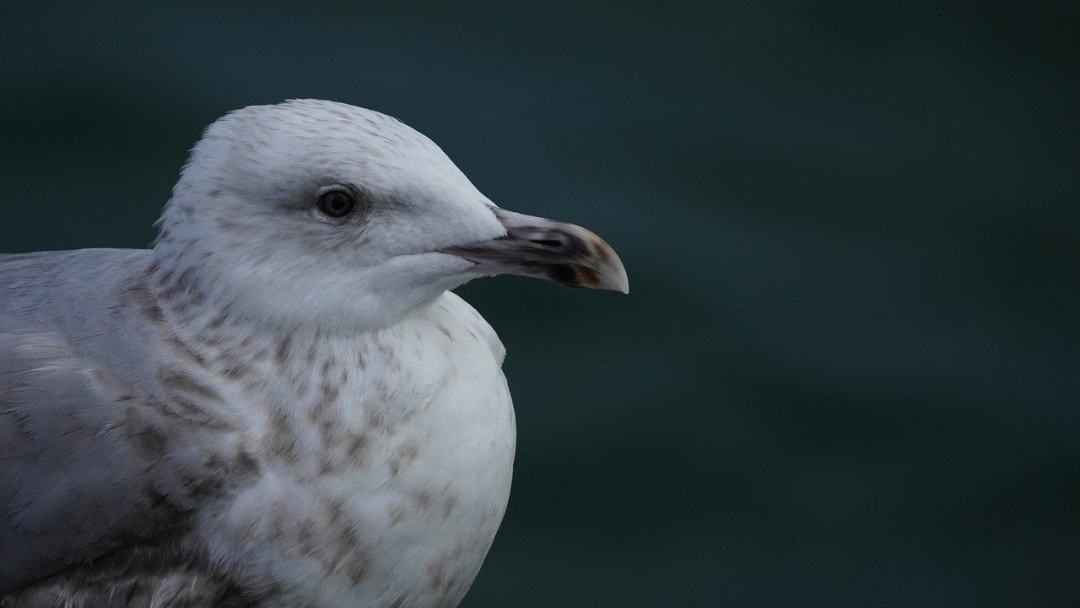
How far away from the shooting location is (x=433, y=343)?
2.41m

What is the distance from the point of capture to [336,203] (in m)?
2.16

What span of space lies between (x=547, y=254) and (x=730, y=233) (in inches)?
71.6

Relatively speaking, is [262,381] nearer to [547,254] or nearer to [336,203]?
[336,203]

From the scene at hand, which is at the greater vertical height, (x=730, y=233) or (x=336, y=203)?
(x=336, y=203)

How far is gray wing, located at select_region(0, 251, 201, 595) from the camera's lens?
2.19m

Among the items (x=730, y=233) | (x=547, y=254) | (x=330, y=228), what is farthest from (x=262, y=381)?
(x=730, y=233)

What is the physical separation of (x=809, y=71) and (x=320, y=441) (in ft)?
8.49

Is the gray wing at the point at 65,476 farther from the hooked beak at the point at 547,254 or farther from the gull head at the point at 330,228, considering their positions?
the hooked beak at the point at 547,254

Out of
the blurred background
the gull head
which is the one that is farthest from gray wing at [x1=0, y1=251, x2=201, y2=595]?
the blurred background

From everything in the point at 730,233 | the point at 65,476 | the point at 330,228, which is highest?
the point at 330,228

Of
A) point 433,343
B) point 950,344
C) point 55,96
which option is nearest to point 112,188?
point 55,96

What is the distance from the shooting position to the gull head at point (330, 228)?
2143 mm

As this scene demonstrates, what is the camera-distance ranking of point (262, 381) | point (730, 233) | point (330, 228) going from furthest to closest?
point (730, 233)
point (262, 381)
point (330, 228)

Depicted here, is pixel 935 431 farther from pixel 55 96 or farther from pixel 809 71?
pixel 55 96
